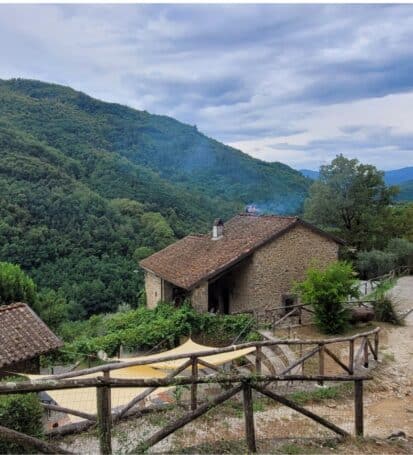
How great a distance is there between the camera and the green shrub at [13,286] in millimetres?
22266

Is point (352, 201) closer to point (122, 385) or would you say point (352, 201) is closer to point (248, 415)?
Result: point (248, 415)

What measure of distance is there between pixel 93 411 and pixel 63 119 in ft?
327

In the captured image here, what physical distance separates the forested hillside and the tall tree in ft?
61.3

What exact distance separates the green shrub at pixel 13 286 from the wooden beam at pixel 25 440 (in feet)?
65.2

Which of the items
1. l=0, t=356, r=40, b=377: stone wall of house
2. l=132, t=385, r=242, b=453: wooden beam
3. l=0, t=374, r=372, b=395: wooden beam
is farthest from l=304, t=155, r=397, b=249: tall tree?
l=132, t=385, r=242, b=453: wooden beam

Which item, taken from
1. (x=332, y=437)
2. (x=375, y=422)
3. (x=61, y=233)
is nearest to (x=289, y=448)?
(x=332, y=437)

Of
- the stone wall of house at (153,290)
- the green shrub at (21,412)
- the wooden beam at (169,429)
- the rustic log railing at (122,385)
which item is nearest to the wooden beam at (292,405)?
the rustic log railing at (122,385)

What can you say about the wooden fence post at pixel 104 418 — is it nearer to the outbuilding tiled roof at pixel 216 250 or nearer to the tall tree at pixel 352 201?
the outbuilding tiled roof at pixel 216 250

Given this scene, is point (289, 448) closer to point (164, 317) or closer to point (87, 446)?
point (87, 446)

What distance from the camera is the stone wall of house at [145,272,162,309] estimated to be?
2278 cm

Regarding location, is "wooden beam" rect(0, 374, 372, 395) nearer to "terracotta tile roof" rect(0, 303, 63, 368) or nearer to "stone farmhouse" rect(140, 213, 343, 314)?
"terracotta tile roof" rect(0, 303, 63, 368)

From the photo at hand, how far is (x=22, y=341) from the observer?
11305 millimetres

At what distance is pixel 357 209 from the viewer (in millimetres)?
33594

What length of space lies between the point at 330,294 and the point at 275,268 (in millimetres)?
4658
